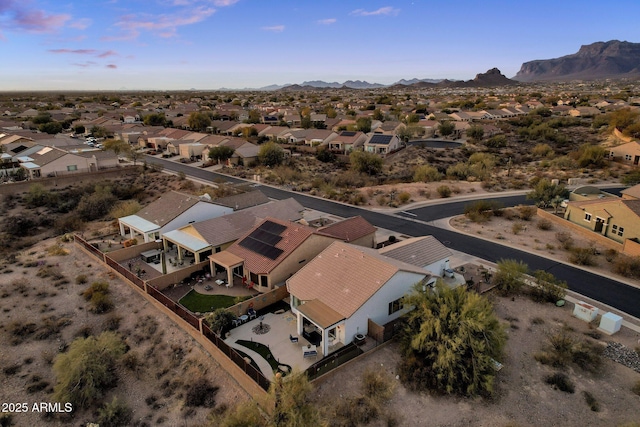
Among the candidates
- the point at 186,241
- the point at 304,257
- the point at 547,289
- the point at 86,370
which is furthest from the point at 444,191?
the point at 86,370

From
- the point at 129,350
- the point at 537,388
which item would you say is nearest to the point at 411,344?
the point at 537,388

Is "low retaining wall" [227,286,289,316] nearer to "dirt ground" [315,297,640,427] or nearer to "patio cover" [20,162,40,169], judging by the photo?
"dirt ground" [315,297,640,427]

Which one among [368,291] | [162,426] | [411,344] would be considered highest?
[368,291]

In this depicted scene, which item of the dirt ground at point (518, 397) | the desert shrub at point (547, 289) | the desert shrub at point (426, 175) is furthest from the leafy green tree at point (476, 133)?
the dirt ground at point (518, 397)

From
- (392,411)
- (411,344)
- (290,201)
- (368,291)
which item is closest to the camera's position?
(392,411)

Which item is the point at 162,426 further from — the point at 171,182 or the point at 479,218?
the point at 171,182

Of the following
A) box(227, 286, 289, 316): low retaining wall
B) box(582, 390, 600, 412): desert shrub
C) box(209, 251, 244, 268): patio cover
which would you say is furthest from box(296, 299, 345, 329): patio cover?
box(582, 390, 600, 412): desert shrub

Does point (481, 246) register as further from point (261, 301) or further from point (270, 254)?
point (261, 301)
